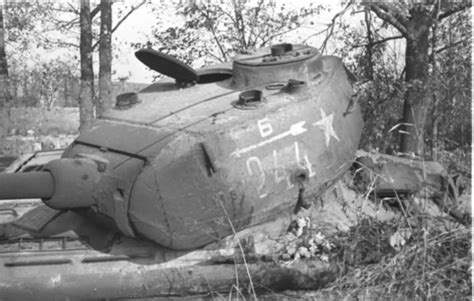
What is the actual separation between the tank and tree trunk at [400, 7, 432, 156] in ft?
23.4

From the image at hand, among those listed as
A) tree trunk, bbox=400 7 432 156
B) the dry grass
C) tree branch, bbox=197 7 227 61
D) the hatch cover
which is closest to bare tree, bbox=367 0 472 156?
tree trunk, bbox=400 7 432 156

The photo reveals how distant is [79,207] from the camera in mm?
5078

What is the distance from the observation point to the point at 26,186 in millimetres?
4969

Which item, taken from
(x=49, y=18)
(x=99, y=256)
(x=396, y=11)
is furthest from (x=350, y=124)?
(x=49, y=18)

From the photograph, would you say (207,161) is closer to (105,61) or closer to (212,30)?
(212,30)

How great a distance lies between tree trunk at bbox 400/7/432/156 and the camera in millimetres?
12570

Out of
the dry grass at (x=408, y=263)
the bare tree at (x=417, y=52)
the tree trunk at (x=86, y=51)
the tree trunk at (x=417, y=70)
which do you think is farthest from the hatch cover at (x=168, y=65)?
the tree trunk at (x=86, y=51)

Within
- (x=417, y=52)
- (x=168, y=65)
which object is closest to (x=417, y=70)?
(x=417, y=52)

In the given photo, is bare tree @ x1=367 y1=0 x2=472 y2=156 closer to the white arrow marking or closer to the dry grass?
the white arrow marking

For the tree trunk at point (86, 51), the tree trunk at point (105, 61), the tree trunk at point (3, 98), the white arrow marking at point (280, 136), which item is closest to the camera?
the white arrow marking at point (280, 136)

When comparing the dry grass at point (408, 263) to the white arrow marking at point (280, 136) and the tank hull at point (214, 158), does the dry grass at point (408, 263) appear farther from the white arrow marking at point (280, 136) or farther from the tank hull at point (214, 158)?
the white arrow marking at point (280, 136)

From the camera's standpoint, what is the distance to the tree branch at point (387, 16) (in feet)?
38.4

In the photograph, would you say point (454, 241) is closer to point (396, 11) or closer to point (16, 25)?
point (396, 11)

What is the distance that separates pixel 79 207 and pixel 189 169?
84 centimetres
